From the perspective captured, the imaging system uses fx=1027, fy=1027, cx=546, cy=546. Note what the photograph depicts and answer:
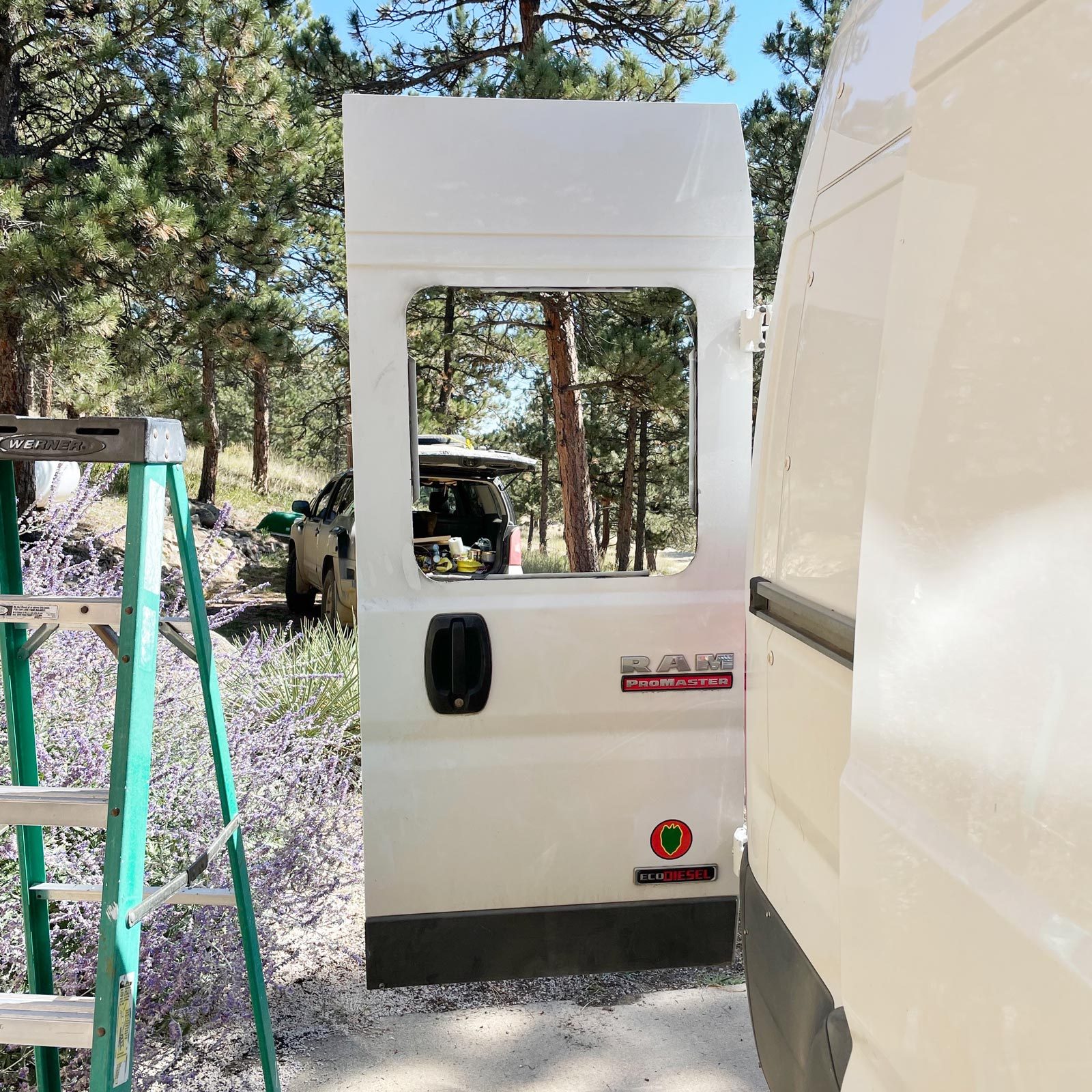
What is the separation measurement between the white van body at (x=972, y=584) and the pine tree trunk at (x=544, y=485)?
1.94 metres

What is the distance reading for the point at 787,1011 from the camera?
1826mm

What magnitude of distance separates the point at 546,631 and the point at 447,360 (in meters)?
1.62

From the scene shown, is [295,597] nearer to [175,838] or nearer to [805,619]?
[175,838]

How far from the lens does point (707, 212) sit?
2.96 m

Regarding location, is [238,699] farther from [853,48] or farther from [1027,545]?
[1027,545]

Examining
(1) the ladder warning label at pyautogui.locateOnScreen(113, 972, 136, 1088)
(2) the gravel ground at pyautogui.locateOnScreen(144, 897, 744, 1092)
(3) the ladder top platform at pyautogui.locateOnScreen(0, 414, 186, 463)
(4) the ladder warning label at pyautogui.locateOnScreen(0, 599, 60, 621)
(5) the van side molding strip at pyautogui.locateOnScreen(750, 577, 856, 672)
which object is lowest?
(2) the gravel ground at pyautogui.locateOnScreen(144, 897, 744, 1092)

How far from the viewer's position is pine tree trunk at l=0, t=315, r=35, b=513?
984cm

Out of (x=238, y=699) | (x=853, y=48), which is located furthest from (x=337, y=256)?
(x=853, y=48)

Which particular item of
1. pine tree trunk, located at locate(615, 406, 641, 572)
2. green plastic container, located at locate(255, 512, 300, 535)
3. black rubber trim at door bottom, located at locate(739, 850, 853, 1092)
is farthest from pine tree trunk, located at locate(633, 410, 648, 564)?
green plastic container, located at locate(255, 512, 300, 535)

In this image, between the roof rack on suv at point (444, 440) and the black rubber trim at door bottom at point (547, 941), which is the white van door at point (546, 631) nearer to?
the black rubber trim at door bottom at point (547, 941)

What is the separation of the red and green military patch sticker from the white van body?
141cm

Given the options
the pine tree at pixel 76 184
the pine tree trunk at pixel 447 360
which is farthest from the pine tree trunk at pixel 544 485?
the pine tree at pixel 76 184

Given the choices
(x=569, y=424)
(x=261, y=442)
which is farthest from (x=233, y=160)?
(x=261, y=442)

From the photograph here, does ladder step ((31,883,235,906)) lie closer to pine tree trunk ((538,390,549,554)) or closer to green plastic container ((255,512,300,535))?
pine tree trunk ((538,390,549,554))
